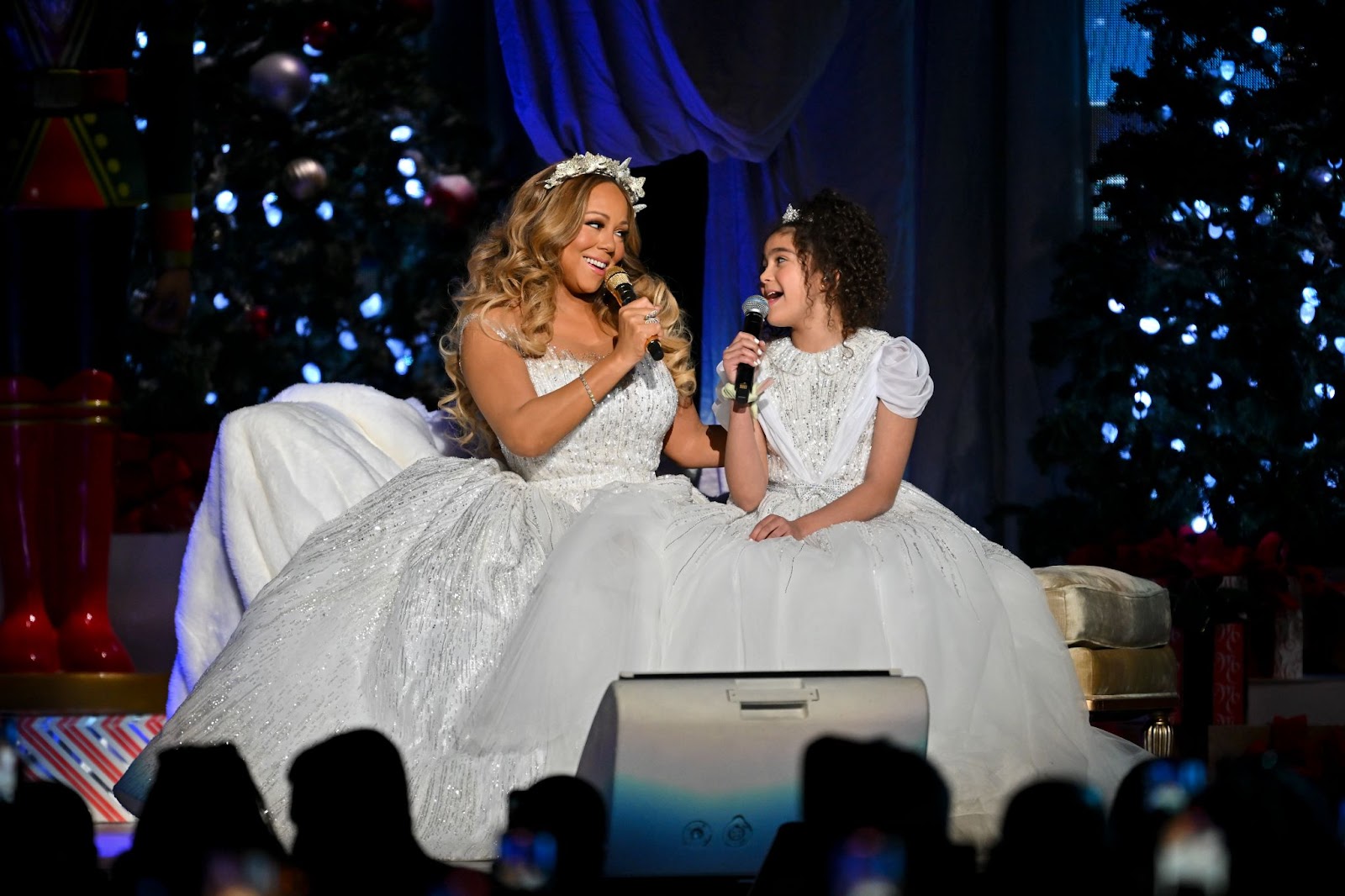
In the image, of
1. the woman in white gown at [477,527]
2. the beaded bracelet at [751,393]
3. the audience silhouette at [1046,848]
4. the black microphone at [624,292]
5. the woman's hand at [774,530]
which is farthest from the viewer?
the beaded bracelet at [751,393]

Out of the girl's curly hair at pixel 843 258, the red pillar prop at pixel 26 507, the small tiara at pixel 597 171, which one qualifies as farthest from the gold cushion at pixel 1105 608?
the red pillar prop at pixel 26 507

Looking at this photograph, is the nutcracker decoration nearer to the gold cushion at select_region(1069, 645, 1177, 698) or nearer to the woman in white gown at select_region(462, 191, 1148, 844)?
the woman in white gown at select_region(462, 191, 1148, 844)

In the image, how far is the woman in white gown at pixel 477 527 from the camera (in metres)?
2.69

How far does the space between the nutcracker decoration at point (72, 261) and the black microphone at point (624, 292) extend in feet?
5.35

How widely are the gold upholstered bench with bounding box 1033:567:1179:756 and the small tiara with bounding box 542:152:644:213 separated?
118cm

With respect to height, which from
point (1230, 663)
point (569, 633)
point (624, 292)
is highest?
point (624, 292)

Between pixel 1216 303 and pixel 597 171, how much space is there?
112 inches

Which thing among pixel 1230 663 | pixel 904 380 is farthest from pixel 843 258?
pixel 1230 663

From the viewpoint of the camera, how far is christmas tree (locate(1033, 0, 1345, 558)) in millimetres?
5191

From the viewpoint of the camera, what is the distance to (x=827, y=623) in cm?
261

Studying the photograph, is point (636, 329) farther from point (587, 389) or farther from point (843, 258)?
point (843, 258)

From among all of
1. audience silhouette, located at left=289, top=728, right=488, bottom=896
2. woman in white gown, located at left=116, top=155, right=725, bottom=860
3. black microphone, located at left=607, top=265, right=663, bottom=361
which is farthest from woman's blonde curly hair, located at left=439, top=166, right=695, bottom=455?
audience silhouette, located at left=289, top=728, right=488, bottom=896

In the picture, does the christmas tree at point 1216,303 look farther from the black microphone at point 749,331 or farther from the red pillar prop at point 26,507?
the red pillar prop at point 26,507

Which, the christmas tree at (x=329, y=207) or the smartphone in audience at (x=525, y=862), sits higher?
the christmas tree at (x=329, y=207)
